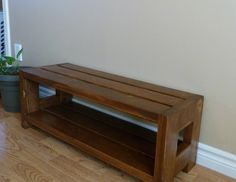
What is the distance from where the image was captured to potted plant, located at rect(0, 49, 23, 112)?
6.13 feet

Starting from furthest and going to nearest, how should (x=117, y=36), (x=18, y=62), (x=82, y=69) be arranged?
(x=18, y=62), (x=82, y=69), (x=117, y=36)

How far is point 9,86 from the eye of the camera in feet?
6.22

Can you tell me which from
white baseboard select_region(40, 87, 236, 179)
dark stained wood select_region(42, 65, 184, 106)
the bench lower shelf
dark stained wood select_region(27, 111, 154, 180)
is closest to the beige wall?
white baseboard select_region(40, 87, 236, 179)

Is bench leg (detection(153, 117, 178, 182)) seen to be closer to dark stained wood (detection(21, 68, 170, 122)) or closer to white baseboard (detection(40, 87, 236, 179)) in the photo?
dark stained wood (detection(21, 68, 170, 122))

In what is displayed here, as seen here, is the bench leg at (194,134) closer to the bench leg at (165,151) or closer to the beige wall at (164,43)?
the beige wall at (164,43)

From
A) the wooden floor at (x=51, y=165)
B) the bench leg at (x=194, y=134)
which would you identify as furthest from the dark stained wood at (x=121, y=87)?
the wooden floor at (x=51, y=165)

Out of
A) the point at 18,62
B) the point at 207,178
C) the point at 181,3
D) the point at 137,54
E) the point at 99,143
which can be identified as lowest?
the point at 207,178

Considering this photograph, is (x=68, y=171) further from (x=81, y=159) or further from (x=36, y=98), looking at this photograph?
(x=36, y=98)

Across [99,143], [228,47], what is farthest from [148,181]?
[228,47]

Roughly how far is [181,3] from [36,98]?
1.00 m

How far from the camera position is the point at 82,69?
1738 millimetres

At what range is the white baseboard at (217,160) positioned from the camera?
1.33 m

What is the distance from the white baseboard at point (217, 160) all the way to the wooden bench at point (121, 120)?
46 mm

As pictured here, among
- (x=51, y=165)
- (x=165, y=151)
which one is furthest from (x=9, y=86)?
(x=165, y=151)
